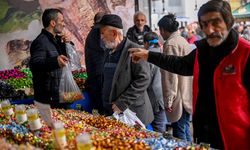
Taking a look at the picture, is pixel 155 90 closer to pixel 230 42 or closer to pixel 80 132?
pixel 80 132

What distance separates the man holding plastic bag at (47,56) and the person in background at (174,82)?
1.15m

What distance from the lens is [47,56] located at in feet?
10.8

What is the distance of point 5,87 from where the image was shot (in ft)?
15.1

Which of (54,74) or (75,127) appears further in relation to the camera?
(54,74)

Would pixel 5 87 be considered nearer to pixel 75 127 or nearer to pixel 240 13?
pixel 75 127

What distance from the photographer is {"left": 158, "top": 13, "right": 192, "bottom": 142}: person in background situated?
343 cm

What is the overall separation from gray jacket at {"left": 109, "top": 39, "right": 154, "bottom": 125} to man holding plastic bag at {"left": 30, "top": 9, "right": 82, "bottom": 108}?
28.5 inches

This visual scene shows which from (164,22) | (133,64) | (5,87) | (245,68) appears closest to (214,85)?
(245,68)

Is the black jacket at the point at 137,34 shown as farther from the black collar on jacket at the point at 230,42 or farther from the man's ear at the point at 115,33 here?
the black collar on jacket at the point at 230,42

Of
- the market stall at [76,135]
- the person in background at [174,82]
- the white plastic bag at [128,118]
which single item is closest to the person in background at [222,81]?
the market stall at [76,135]

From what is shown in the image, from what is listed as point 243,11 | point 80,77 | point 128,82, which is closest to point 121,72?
point 128,82

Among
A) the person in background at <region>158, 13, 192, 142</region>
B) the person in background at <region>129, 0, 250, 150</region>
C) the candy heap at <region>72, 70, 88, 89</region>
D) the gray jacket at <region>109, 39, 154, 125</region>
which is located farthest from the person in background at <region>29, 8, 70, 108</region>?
the person in background at <region>129, 0, 250, 150</region>

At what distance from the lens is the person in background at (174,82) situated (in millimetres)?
3434

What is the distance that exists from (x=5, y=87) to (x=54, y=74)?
5.40 feet
